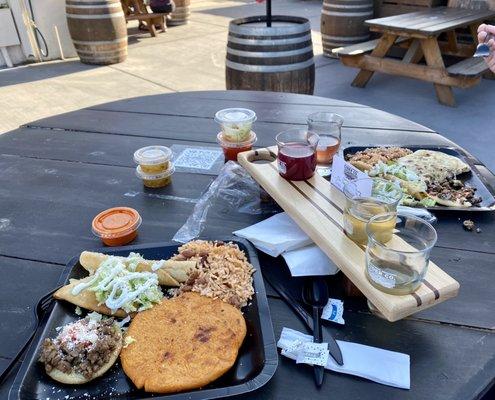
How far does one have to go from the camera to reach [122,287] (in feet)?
3.66

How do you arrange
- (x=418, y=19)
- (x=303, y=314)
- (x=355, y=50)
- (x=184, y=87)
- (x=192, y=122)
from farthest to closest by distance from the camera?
(x=184, y=87) → (x=355, y=50) → (x=418, y=19) → (x=192, y=122) → (x=303, y=314)

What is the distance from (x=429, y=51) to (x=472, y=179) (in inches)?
140

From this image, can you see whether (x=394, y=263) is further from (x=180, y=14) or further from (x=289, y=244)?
(x=180, y=14)

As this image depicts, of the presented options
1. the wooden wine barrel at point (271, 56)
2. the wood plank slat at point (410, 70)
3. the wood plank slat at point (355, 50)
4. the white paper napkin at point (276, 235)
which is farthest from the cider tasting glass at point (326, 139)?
the wood plank slat at point (355, 50)

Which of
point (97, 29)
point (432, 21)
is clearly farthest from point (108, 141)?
point (97, 29)

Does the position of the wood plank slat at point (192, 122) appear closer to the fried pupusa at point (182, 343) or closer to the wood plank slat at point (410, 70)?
the fried pupusa at point (182, 343)

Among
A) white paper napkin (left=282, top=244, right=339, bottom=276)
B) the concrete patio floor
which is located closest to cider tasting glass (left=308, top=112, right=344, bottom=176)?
white paper napkin (left=282, top=244, right=339, bottom=276)

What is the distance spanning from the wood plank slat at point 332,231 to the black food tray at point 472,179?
14.4 inches

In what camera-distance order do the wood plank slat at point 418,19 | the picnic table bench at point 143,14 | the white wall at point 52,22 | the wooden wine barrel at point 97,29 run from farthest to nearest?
the picnic table bench at point 143,14 < the white wall at point 52,22 < the wooden wine barrel at point 97,29 < the wood plank slat at point 418,19

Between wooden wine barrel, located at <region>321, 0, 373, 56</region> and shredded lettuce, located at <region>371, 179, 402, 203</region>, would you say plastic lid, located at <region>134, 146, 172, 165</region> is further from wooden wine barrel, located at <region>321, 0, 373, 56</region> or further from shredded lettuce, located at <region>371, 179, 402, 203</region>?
wooden wine barrel, located at <region>321, 0, 373, 56</region>

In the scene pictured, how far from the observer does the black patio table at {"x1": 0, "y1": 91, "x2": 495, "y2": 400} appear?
38.3 inches

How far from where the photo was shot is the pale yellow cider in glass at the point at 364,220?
44.9 inches

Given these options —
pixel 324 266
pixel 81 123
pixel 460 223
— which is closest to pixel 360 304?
pixel 324 266

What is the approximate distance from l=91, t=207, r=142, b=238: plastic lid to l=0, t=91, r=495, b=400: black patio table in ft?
0.20
